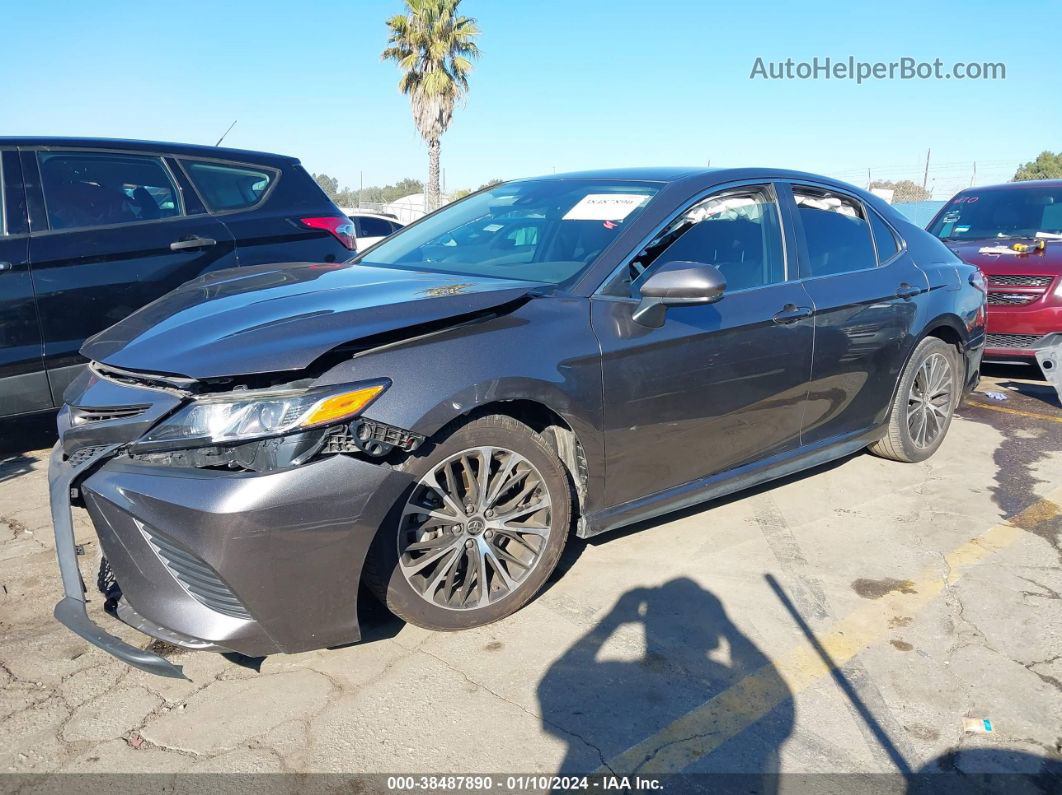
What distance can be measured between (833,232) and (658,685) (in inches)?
102

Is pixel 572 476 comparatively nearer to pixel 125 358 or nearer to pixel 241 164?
pixel 125 358

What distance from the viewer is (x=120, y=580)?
8.14ft

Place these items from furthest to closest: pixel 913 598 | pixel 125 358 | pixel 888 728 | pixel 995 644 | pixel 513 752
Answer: pixel 913 598 < pixel 995 644 < pixel 125 358 < pixel 888 728 < pixel 513 752

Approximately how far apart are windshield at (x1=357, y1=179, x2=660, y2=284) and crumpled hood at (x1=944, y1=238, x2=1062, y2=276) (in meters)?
4.36

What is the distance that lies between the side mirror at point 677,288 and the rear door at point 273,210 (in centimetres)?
269

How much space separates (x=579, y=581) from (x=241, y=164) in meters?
3.39

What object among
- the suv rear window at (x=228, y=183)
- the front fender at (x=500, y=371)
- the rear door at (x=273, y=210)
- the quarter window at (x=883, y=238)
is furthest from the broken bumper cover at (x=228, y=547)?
the quarter window at (x=883, y=238)

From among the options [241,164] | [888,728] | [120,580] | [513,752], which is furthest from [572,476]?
[241,164]

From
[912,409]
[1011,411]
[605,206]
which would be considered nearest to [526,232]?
[605,206]

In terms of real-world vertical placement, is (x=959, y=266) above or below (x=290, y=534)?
above

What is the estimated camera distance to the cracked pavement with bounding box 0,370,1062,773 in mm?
2324

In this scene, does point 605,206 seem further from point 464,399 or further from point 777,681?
point 777,681

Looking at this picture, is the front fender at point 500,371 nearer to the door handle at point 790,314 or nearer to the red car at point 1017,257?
the door handle at point 790,314

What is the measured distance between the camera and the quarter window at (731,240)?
3.44 metres
